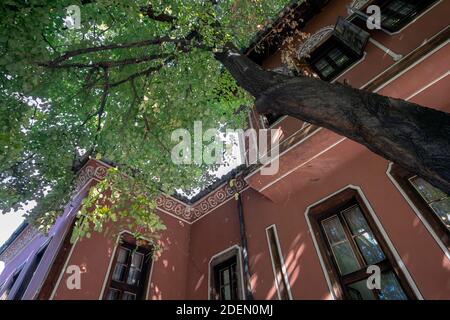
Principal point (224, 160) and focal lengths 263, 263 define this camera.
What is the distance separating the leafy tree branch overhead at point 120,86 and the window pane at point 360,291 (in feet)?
13.0

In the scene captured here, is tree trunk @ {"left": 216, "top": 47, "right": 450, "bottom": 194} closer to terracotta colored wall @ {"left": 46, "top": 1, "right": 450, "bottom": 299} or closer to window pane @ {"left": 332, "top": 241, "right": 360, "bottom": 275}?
terracotta colored wall @ {"left": 46, "top": 1, "right": 450, "bottom": 299}

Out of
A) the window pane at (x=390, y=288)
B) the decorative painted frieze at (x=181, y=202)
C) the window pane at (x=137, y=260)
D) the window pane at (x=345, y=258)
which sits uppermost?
the decorative painted frieze at (x=181, y=202)

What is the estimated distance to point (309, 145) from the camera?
226 inches

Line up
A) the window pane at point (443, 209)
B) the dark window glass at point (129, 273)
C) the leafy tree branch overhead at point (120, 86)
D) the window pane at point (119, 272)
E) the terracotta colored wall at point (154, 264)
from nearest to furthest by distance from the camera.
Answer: the leafy tree branch overhead at point (120, 86) → the window pane at point (443, 209) → the terracotta colored wall at point (154, 264) → the dark window glass at point (129, 273) → the window pane at point (119, 272)

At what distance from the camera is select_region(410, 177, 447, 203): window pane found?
466 centimetres

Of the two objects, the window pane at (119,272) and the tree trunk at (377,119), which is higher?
the window pane at (119,272)

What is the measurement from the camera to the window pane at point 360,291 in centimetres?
479

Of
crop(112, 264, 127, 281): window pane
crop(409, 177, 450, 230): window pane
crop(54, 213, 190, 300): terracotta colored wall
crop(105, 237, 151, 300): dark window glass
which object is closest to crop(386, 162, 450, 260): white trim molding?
crop(409, 177, 450, 230): window pane

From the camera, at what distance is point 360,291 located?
193 inches

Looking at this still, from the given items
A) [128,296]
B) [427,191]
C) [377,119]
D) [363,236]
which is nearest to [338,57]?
[427,191]

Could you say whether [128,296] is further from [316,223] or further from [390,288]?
[390,288]

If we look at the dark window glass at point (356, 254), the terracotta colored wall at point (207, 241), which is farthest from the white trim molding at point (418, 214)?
the terracotta colored wall at point (207, 241)

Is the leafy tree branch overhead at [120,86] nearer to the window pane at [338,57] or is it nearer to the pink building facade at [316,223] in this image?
the pink building facade at [316,223]

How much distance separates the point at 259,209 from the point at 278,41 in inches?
223
